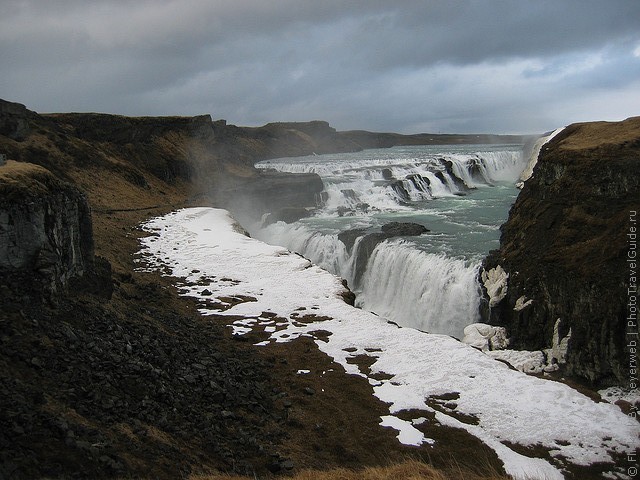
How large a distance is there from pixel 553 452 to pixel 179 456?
6.87m

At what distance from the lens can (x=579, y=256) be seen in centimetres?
1500

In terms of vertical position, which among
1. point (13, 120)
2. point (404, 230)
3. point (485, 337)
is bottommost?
point (485, 337)

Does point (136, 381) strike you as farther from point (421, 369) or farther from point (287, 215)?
point (287, 215)

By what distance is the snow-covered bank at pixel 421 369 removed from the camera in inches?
370

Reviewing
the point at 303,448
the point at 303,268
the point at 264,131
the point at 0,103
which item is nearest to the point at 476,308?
the point at 303,268

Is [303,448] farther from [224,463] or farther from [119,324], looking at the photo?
[119,324]

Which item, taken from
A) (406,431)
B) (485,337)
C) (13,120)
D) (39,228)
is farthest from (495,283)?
(13,120)

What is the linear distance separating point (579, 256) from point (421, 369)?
275 inches

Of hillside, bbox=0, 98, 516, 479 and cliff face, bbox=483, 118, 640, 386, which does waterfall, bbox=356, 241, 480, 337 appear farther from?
hillside, bbox=0, 98, 516, 479

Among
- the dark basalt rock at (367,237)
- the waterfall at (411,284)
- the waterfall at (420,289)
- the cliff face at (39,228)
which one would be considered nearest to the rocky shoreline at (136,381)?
the cliff face at (39,228)

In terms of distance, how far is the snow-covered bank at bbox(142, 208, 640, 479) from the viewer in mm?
9391

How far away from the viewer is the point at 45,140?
36844 mm

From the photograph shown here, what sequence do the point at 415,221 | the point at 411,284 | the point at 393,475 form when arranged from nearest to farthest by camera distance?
the point at 393,475 → the point at 411,284 → the point at 415,221

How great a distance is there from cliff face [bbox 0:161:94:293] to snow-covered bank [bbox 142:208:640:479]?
5.35 meters
